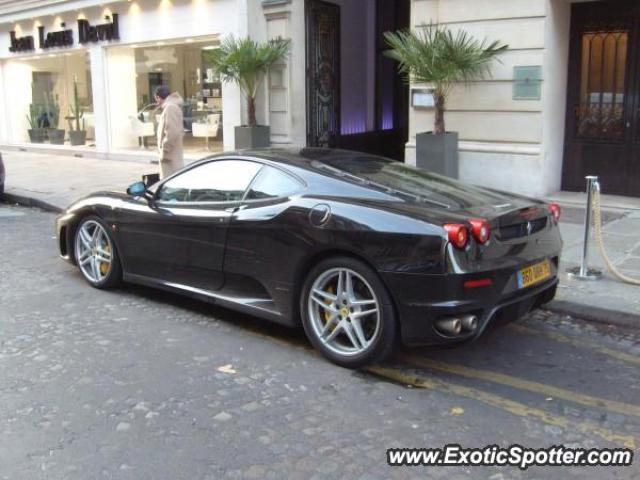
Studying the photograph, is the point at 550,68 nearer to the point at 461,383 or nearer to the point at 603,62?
the point at 603,62

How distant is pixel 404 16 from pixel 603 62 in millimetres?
7340

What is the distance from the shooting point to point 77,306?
19.6ft

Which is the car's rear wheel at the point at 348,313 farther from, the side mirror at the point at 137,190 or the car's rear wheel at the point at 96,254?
the car's rear wheel at the point at 96,254

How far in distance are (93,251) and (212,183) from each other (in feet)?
5.46

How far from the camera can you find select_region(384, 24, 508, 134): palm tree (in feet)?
33.4

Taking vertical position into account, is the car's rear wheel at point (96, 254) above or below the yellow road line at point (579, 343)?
above

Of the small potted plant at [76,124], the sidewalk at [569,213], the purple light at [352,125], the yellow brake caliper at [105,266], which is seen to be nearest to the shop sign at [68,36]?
the small potted plant at [76,124]

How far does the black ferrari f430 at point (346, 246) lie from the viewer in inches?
165

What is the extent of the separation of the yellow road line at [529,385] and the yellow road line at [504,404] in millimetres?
216

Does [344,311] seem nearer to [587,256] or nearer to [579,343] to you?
[579,343]

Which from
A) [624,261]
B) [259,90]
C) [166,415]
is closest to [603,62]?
[624,261]

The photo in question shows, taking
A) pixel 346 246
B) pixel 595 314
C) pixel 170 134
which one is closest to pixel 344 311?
→ pixel 346 246

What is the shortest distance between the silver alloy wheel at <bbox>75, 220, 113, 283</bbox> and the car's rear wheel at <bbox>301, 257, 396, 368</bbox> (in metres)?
2.43

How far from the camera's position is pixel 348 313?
453 centimetres
